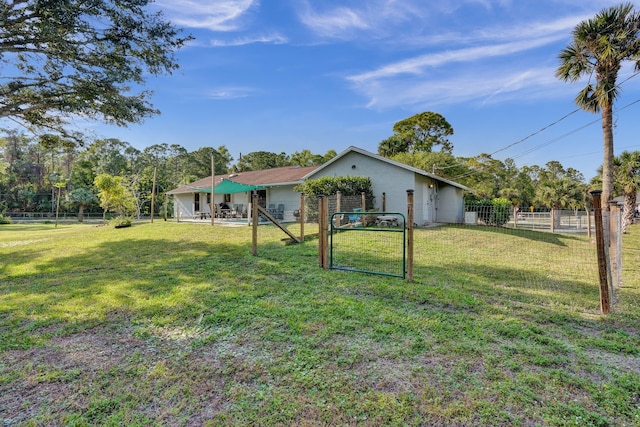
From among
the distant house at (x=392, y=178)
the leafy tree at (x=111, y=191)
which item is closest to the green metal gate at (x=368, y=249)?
the distant house at (x=392, y=178)

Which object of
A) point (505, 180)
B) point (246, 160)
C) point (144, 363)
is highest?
point (246, 160)

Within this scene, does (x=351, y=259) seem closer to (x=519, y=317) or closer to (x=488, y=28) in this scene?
(x=519, y=317)

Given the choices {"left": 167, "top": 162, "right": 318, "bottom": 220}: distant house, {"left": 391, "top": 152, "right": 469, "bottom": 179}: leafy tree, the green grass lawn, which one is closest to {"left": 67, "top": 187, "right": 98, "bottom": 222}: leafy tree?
{"left": 167, "top": 162, "right": 318, "bottom": 220}: distant house

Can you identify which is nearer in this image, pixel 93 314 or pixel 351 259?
pixel 93 314

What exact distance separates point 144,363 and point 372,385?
82.3 inches

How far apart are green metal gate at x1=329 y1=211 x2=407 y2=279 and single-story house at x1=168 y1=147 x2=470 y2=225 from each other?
3650mm

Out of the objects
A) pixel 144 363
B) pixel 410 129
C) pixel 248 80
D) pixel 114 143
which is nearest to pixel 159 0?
pixel 248 80

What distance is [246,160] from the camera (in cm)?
4572

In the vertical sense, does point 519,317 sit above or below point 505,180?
below

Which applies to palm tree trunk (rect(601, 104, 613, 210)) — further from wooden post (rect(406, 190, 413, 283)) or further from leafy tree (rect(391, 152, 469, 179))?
leafy tree (rect(391, 152, 469, 179))

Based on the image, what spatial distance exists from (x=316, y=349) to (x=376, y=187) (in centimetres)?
1328

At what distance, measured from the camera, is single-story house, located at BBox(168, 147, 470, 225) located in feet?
49.7

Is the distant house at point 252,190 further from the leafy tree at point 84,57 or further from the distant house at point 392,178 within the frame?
the leafy tree at point 84,57

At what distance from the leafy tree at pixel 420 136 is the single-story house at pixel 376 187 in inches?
625
